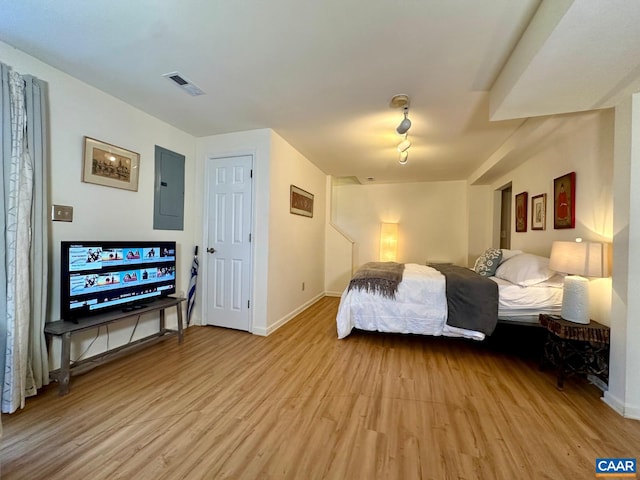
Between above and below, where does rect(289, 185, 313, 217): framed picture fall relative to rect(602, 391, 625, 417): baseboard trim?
above

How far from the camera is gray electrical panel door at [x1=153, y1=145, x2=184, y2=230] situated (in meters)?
2.80

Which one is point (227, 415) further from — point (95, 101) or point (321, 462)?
point (95, 101)

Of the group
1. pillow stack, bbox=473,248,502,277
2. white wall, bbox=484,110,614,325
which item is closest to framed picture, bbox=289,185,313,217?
pillow stack, bbox=473,248,502,277

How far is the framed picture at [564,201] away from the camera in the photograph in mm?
2336

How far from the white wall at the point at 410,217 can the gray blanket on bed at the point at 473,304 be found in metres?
2.92

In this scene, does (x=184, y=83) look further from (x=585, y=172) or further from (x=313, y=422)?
(x=585, y=172)

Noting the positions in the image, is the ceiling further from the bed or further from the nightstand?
the nightstand

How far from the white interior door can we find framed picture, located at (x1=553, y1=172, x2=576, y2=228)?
3199 millimetres

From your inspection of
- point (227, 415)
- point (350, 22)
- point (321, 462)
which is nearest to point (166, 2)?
point (350, 22)

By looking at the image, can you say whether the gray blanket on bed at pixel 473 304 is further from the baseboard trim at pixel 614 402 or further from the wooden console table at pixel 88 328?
the wooden console table at pixel 88 328

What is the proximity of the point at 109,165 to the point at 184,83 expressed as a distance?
3.37 feet

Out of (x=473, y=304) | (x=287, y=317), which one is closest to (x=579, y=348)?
(x=473, y=304)

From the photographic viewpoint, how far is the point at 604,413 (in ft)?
5.45

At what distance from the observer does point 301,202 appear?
3.91m
